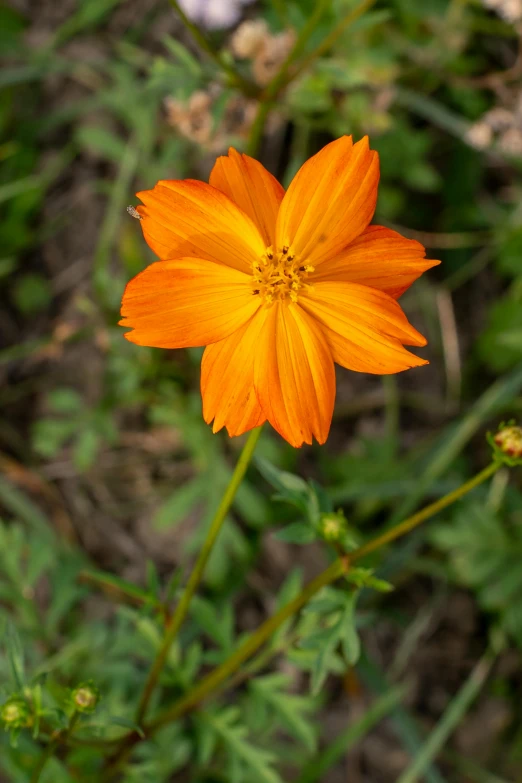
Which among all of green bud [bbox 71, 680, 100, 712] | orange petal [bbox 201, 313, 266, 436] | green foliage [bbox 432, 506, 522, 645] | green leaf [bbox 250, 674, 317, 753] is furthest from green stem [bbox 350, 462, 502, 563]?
green foliage [bbox 432, 506, 522, 645]

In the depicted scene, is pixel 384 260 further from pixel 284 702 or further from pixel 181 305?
pixel 284 702

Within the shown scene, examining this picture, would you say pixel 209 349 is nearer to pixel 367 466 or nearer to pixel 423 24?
pixel 367 466

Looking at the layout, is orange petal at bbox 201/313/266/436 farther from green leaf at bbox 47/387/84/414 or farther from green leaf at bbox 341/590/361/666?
green leaf at bbox 47/387/84/414

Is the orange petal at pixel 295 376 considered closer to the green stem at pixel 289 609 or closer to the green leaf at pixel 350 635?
the green stem at pixel 289 609

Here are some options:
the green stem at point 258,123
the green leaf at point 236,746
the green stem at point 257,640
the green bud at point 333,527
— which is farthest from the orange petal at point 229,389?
the green stem at point 258,123

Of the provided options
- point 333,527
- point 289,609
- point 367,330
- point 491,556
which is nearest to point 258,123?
point 367,330

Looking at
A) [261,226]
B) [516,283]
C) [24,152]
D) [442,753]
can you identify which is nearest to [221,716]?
[261,226]
